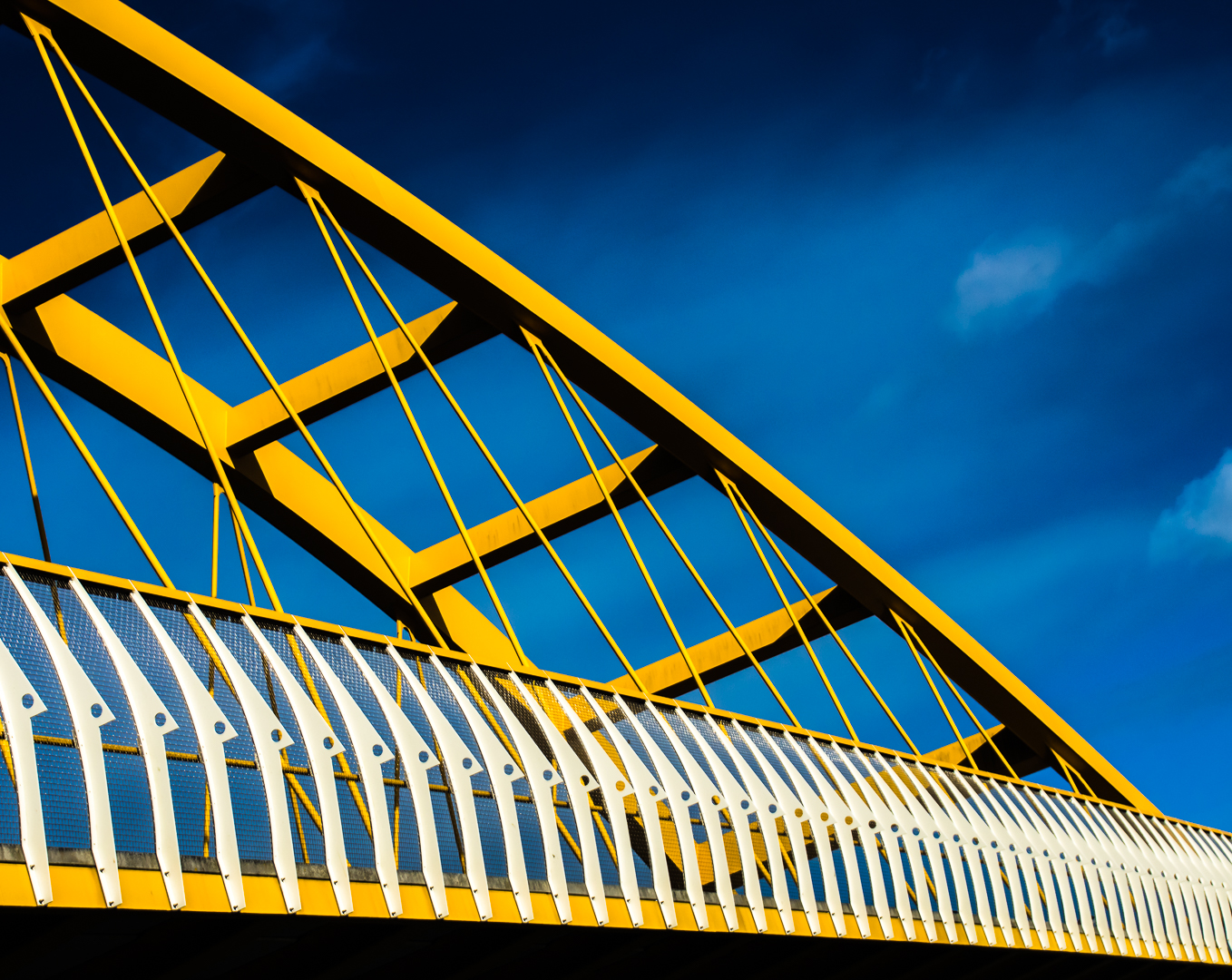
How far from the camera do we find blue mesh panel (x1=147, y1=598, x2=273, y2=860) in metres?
5.91

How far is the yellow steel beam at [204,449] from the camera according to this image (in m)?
12.4

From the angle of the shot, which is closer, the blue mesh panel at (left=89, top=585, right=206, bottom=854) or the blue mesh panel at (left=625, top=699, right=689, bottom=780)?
the blue mesh panel at (left=89, top=585, right=206, bottom=854)

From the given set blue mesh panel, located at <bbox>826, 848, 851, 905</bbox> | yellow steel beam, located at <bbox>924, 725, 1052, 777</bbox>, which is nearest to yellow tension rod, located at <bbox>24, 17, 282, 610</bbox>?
blue mesh panel, located at <bbox>826, 848, 851, 905</bbox>

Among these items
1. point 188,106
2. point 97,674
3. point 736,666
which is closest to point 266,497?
point 188,106

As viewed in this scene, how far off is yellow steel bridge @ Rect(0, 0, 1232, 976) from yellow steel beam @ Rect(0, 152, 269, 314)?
0.03 m

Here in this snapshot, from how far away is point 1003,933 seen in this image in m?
11.7

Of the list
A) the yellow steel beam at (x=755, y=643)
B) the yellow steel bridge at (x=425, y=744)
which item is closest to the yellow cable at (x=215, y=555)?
the yellow steel bridge at (x=425, y=744)

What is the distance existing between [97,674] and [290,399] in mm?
8425

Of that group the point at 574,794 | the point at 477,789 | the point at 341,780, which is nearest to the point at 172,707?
the point at 341,780

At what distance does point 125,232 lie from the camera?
37.7 feet

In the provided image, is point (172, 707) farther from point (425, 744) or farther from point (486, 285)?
point (486, 285)

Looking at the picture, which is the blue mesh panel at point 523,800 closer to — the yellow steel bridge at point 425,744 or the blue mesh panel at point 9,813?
the yellow steel bridge at point 425,744

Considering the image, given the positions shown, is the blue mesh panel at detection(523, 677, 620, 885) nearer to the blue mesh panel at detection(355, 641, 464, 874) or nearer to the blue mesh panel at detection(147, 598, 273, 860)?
the blue mesh panel at detection(355, 641, 464, 874)

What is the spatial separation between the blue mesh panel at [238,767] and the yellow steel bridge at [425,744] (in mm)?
18
